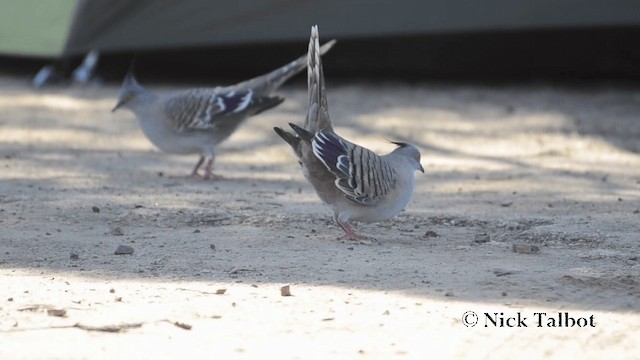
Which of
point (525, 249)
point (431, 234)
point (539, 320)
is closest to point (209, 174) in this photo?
point (431, 234)

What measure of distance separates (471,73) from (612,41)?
153cm

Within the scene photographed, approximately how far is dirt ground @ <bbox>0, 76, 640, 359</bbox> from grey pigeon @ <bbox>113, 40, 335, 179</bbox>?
0.23m

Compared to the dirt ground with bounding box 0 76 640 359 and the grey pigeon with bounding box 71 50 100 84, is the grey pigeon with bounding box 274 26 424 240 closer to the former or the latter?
the dirt ground with bounding box 0 76 640 359

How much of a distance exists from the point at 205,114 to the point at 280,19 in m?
3.67

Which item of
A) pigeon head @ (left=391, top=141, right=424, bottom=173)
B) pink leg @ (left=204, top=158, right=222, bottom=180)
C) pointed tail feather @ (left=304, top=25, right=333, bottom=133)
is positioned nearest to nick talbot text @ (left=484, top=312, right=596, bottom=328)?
pigeon head @ (left=391, top=141, right=424, bottom=173)

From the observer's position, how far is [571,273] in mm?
5168

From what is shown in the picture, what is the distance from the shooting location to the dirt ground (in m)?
4.20

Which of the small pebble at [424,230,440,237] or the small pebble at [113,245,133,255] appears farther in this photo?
the small pebble at [424,230,440,237]

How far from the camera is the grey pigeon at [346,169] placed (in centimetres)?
588

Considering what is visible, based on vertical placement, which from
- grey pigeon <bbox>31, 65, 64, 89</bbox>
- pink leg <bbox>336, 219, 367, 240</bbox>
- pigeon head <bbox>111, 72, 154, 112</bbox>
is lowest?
pink leg <bbox>336, 219, 367, 240</bbox>

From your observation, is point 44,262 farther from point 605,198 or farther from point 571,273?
point 605,198

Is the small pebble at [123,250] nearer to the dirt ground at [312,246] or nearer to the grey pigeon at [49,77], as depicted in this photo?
the dirt ground at [312,246]

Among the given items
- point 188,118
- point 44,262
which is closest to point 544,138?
point 188,118

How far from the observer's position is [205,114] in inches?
331
